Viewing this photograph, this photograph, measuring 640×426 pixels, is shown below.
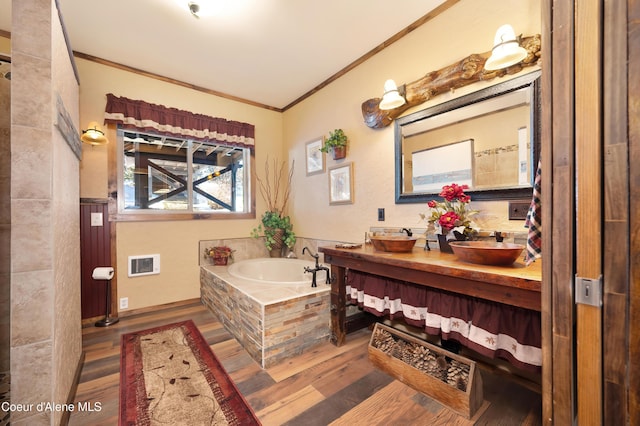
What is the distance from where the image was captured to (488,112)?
1730 millimetres

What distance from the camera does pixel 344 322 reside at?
2.17m

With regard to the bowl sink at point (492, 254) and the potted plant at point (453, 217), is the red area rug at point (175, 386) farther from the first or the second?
the potted plant at point (453, 217)

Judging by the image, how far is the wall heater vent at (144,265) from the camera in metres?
2.84

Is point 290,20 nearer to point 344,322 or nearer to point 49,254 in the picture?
point 49,254

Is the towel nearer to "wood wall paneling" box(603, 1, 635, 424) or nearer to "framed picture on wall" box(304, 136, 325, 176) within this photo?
"wood wall paneling" box(603, 1, 635, 424)

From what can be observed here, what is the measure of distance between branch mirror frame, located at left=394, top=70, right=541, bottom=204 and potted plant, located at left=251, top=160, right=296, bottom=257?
6.09 ft

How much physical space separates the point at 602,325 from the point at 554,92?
69 centimetres

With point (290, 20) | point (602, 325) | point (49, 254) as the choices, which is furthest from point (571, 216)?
point (290, 20)

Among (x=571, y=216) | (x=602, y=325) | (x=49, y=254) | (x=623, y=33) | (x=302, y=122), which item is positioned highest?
(x=302, y=122)

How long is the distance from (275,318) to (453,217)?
1.45m

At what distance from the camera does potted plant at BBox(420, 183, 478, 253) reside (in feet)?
5.58

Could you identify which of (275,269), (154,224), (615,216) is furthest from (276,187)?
(615,216)

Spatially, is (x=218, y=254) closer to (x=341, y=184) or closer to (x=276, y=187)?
(x=276, y=187)

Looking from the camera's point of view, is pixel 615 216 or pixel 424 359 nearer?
pixel 615 216
